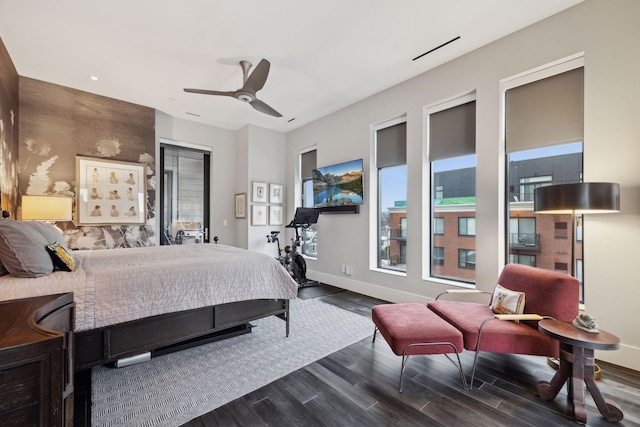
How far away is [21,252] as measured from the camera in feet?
5.91

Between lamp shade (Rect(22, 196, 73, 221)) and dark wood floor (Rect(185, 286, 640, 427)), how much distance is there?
119 inches

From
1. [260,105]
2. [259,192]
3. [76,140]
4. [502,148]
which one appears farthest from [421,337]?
[76,140]

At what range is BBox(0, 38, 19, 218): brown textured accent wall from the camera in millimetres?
3057

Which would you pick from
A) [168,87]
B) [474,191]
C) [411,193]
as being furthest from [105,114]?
[474,191]

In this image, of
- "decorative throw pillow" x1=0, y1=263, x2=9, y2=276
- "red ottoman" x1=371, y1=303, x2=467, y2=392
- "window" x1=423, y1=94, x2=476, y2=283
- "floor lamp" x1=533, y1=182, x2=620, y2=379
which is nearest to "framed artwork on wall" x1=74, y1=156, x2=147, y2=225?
"decorative throw pillow" x1=0, y1=263, x2=9, y2=276

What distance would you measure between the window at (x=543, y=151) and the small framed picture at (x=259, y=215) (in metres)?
4.33

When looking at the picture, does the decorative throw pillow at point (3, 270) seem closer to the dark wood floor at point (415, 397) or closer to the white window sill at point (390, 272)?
the dark wood floor at point (415, 397)

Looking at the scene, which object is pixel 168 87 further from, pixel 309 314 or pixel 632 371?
pixel 632 371

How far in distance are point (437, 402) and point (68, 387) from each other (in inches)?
82.5

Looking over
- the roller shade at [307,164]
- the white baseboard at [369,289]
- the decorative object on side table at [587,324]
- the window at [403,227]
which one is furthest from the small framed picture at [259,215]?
the decorative object on side table at [587,324]

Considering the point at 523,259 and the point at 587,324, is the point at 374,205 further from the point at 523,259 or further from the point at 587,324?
the point at 587,324

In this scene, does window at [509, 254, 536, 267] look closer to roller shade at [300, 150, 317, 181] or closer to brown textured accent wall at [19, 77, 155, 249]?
roller shade at [300, 150, 317, 181]

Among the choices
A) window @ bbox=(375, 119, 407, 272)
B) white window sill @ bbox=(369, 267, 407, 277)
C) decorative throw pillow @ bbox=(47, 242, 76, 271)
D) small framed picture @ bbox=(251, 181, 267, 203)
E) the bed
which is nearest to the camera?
the bed

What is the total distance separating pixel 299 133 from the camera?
5.98 m
